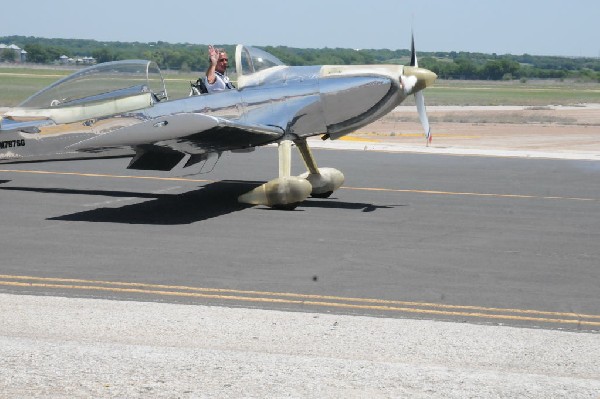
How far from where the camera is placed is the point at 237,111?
16.6 meters

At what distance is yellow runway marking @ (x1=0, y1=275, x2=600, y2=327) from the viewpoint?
933cm

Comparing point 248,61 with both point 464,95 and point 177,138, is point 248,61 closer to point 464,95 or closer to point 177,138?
point 177,138

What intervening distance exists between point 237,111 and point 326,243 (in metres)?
4.12

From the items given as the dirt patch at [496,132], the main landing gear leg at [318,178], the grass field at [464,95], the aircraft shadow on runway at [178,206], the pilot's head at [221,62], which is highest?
the pilot's head at [221,62]

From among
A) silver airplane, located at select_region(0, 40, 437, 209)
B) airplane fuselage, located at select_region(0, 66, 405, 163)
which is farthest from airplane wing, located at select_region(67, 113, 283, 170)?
airplane fuselage, located at select_region(0, 66, 405, 163)

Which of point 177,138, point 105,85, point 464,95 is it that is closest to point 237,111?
point 177,138

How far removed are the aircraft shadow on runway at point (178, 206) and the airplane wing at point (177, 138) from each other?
0.72 metres

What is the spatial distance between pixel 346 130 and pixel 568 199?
4025 millimetres

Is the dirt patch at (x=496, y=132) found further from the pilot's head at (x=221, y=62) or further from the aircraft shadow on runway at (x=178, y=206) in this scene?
the pilot's head at (x=221, y=62)

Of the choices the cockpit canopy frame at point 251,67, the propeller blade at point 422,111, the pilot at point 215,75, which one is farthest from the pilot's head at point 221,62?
the propeller blade at point 422,111

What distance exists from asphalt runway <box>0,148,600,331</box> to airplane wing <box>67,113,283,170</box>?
82 centimetres

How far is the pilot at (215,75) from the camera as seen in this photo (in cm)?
1681

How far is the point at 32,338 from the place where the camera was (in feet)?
27.2

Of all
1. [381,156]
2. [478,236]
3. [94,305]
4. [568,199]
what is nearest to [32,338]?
[94,305]
